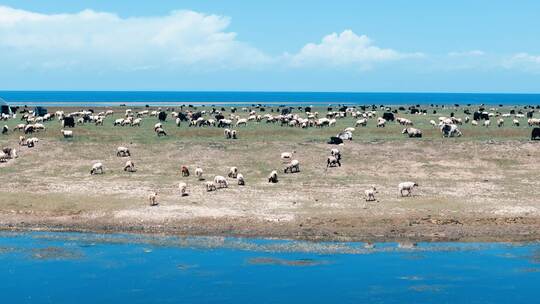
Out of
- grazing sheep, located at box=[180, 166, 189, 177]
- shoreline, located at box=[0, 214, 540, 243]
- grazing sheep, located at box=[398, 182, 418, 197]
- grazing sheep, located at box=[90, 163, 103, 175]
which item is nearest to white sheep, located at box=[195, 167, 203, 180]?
grazing sheep, located at box=[180, 166, 189, 177]

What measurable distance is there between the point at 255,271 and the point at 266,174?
16.2 meters

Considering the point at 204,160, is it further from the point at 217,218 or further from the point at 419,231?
the point at 419,231

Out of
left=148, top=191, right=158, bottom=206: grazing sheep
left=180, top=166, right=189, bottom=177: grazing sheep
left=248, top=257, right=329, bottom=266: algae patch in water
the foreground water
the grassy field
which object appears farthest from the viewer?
left=180, top=166, right=189, bottom=177: grazing sheep

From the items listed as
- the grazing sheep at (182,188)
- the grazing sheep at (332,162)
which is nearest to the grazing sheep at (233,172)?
the grazing sheep at (182,188)

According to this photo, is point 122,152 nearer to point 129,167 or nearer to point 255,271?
point 129,167

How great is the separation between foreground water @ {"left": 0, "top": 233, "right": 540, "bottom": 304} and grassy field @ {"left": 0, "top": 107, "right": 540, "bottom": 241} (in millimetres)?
2928

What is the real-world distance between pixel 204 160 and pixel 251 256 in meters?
18.5

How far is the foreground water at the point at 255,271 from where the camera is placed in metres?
21.8

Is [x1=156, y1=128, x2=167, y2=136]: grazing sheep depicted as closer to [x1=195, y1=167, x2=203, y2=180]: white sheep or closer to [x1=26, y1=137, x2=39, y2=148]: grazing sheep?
[x1=26, y1=137, x2=39, y2=148]: grazing sheep

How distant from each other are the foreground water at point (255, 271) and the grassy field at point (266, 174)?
9.60ft

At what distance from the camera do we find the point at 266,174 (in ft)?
132

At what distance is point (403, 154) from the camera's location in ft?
148

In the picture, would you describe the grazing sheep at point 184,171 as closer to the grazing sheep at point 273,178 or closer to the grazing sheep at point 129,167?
the grazing sheep at point 129,167

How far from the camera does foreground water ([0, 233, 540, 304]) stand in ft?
71.6
